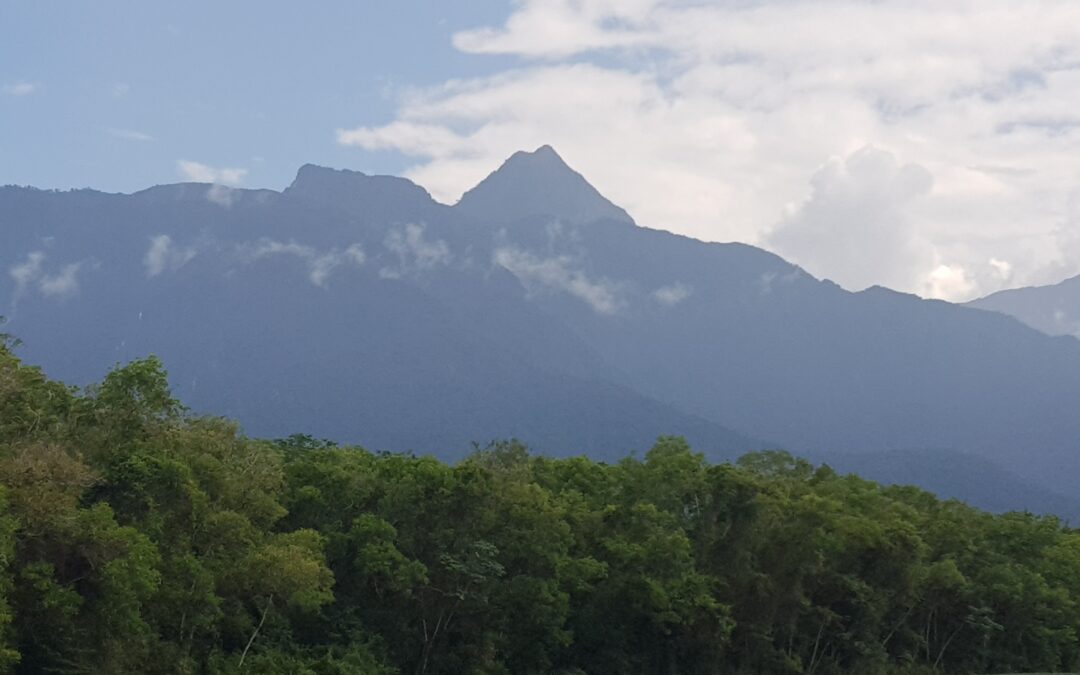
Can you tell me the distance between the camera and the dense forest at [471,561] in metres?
24.4

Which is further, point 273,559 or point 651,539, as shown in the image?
point 651,539

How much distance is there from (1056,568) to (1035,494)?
502 ft

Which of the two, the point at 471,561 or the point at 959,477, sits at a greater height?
the point at 471,561

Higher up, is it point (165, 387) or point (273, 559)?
point (165, 387)

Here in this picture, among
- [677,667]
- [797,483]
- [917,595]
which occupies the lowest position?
[677,667]

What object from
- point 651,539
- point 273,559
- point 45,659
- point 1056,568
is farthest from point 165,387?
point 1056,568

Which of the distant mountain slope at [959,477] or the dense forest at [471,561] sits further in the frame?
the distant mountain slope at [959,477]

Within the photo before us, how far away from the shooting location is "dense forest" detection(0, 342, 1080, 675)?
2441cm

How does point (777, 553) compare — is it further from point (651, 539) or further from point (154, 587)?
point (154, 587)

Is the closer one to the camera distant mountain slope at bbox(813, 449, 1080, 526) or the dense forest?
the dense forest

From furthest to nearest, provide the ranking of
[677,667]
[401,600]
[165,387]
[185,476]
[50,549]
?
[677,667]
[401,600]
[165,387]
[185,476]
[50,549]

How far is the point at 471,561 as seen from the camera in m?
32.8

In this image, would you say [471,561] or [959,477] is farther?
→ [959,477]

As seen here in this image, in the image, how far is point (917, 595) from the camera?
39219mm
